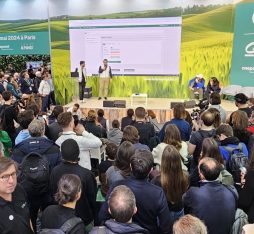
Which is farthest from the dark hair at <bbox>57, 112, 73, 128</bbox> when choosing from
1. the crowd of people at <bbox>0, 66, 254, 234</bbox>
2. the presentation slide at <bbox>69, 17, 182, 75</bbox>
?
the presentation slide at <bbox>69, 17, 182, 75</bbox>

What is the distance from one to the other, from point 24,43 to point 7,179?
10842mm

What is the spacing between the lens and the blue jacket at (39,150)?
3.04m

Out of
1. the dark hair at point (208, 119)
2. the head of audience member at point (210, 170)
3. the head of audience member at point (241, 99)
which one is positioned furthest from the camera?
the head of audience member at point (241, 99)

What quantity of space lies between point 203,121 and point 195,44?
7269 millimetres

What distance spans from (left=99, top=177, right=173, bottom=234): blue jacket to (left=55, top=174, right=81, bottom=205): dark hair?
346 millimetres

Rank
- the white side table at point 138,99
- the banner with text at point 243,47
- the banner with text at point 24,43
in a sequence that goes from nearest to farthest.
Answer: the banner with text at point 243,47 < the white side table at point 138,99 < the banner with text at point 24,43

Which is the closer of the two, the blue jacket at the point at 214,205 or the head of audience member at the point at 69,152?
the blue jacket at the point at 214,205

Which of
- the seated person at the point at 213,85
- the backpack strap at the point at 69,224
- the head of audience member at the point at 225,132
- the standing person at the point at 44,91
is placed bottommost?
the standing person at the point at 44,91

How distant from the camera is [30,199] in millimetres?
2799

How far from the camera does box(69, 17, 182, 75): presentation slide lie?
10.4m

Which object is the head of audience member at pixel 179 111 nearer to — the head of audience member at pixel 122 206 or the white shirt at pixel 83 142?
the white shirt at pixel 83 142

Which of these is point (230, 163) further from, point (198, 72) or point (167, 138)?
point (198, 72)

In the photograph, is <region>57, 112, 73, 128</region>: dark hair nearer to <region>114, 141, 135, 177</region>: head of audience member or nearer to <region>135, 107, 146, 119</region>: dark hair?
<region>114, 141, 135, 177</region>: head of audience member

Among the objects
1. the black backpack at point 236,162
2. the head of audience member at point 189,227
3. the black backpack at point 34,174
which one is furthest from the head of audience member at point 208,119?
the head of audience member at point 189,227
